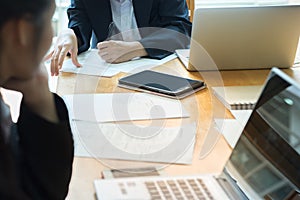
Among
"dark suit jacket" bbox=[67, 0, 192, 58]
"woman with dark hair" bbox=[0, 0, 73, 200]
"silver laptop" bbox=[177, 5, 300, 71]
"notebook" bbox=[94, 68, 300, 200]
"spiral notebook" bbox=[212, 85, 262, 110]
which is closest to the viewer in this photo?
"woman with dark hair" bbox=[0, 0, 73, 200]

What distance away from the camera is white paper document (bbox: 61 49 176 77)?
1.51 m

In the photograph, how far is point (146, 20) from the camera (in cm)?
202

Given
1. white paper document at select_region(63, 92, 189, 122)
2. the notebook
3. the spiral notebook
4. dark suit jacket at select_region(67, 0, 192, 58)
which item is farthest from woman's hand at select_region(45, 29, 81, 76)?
the notebook

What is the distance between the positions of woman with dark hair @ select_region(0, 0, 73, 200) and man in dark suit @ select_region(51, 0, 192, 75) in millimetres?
901

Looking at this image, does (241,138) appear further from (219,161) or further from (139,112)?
(139,112)

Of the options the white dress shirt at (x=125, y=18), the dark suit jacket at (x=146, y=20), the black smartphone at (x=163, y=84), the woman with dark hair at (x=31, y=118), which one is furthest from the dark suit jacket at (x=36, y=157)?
the white dress shirt at (x=125, y=18)

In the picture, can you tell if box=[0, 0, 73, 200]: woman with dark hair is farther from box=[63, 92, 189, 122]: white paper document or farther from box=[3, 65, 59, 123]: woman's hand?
box=[63, 92, 189, 122]: white paper document

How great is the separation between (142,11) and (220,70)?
0.58m

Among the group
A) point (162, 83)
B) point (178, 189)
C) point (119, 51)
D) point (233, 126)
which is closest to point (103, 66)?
point (119, 51)

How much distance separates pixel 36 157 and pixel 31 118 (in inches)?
2.4

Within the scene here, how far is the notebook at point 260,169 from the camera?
0.82 metres

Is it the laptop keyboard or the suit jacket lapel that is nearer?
the laptop keyboard

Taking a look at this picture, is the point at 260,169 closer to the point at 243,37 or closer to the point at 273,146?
the point at 273,146

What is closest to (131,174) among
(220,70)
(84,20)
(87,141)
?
(87,141)
